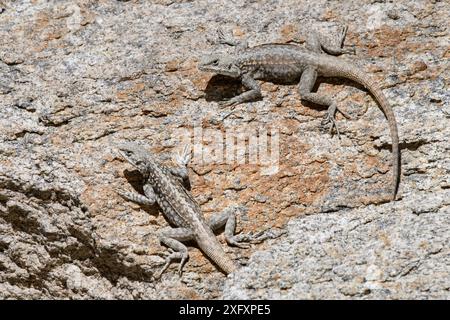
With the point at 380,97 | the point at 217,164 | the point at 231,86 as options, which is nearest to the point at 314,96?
the point at 380,97

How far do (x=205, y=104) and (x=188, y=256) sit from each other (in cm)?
149

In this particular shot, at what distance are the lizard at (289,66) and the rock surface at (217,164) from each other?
4.5 inches

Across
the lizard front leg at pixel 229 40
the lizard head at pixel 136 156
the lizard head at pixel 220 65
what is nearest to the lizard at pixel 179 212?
the lizard head at pixel 136 156

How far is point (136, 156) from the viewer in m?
5.95

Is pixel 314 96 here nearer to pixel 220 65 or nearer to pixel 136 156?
pixel 220 65

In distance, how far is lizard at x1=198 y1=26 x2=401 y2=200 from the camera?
6410mm

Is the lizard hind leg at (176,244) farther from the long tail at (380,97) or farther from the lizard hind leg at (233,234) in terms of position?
the long tail at (380,97)

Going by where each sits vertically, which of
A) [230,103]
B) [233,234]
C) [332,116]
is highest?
[230,103]

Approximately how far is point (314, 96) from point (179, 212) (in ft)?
5.38

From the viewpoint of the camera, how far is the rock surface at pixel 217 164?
5477mm

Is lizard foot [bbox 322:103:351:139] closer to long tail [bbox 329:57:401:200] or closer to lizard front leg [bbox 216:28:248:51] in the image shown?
long tail [bbox 329:57:401:200]

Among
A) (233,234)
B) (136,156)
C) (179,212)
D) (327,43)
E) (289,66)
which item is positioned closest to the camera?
(233,234)

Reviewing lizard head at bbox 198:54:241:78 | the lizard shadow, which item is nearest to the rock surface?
the lizard shadow

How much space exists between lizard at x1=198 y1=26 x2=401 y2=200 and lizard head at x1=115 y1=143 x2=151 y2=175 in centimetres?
93
